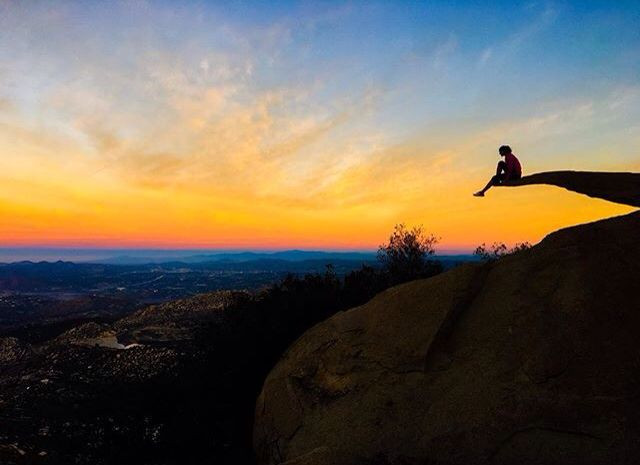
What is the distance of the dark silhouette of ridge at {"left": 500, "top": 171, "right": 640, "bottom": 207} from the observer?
12.5 meters

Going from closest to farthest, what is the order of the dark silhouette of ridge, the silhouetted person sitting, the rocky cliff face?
the rocky cliff face → the dark silhouette of ridge → the silhouetted person sitting

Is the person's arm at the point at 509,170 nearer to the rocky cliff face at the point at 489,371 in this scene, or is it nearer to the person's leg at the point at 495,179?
the person's leg at the point at 495,179

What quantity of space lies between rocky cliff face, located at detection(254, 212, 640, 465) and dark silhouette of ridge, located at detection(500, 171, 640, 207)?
41.7 inches

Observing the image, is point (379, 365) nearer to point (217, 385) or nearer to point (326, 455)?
point (326, 455)

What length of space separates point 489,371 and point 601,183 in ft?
21.9

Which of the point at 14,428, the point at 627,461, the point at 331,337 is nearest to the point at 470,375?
the point at 627,461

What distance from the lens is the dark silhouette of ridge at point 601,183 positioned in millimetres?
12492

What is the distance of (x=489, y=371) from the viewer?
10.3 m

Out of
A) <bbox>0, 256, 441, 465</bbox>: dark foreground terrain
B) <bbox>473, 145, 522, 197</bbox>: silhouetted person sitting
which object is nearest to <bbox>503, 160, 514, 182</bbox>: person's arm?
<bbox>473, 145, 522, 197</bbox>: silhouetted person sitting

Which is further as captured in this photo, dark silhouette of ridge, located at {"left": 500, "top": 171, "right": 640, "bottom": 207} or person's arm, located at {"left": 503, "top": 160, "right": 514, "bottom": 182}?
person's arm, located at {"left": 503, "top": 160, "right": 514, "bottom": 182}

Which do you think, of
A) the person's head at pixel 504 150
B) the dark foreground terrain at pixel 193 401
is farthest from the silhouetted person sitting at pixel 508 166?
the dark foreground terrain at pixel 193 401

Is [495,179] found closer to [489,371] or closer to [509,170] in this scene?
[509,170]

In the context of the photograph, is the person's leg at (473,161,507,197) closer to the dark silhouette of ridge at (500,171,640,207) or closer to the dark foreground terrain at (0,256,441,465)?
the dark silhouette of ridge at (500,171,640,207)

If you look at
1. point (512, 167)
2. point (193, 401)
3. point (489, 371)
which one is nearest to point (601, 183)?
point (512, 167)
